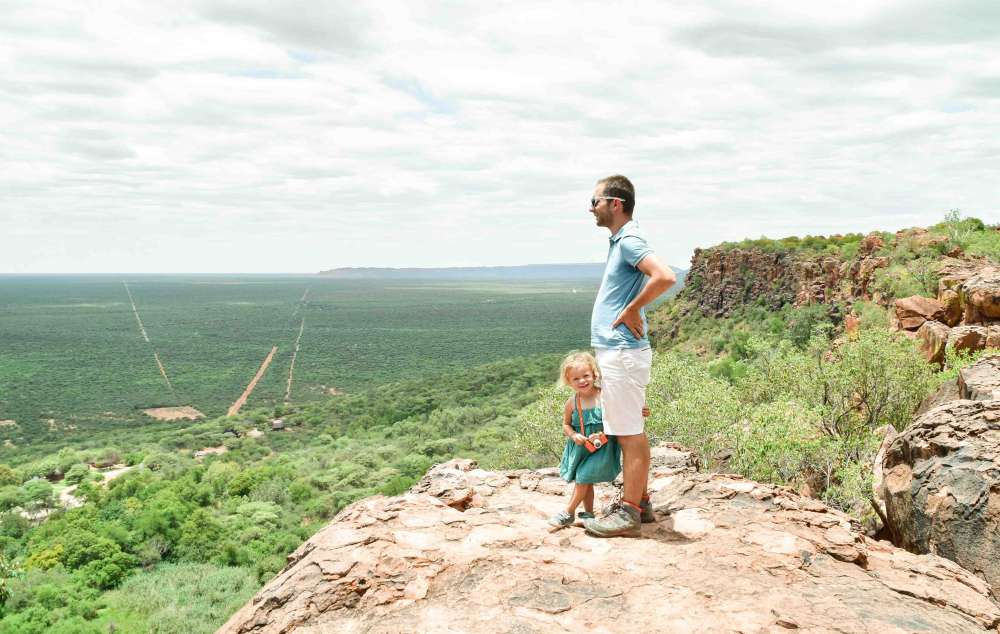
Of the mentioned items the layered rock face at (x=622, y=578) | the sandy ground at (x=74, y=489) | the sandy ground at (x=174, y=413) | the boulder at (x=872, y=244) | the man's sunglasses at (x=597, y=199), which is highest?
the boulder at (x=872, y=244)

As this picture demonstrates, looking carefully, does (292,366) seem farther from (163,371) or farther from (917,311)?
(917,311)

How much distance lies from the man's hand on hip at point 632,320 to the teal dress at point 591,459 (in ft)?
3.09

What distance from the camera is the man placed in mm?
5027

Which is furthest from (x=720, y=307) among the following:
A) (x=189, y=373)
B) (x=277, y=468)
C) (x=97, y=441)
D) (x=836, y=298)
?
(x=189, y=373)

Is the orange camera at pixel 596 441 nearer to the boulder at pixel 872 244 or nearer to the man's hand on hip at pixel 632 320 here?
the man's hand on hip at pixel 632 320

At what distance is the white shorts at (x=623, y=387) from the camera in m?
5.04

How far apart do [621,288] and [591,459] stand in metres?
1.63

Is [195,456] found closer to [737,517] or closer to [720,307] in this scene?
[720,307]

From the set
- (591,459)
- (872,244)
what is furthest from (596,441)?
(872,244)

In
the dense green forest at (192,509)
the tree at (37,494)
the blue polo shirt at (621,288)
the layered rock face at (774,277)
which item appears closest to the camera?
the blue polo shirt at (621,288)

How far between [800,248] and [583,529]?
183ft

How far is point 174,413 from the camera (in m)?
80.2

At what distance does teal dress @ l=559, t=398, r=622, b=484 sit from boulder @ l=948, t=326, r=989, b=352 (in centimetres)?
1358

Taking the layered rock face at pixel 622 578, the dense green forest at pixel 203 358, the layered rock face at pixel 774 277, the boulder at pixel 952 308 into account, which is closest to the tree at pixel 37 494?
the dense green forest at pixel 203 358
